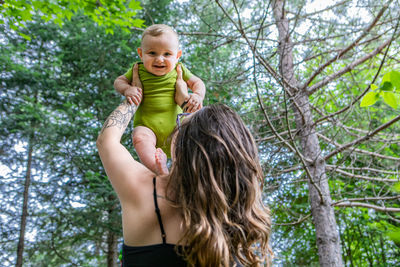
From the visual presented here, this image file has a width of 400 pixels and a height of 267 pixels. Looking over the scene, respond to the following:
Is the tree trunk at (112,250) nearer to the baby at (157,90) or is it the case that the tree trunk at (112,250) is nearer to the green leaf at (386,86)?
the baby at (157,90)

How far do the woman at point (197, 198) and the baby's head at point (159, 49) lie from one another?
20.0 inches

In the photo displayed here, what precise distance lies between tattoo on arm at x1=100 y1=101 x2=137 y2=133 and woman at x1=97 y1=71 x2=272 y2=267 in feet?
0.19

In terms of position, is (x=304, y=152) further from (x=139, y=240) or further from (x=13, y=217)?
(x=13, y=217)

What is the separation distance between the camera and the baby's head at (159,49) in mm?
1606

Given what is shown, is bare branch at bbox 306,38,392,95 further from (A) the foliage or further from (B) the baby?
(A) the foliage

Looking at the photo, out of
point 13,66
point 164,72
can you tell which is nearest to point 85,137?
point 13,66

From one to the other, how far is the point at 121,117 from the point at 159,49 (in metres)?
0.43

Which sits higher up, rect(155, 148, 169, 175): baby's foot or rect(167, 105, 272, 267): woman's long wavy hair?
rect(155, 148, 169, 175): baby's foot

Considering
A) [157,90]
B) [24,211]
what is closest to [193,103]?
[157,90]

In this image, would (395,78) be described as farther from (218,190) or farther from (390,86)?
(218,190)

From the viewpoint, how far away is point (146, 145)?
5.11 feet

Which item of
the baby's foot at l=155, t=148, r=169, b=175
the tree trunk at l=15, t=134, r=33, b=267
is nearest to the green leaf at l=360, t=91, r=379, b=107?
the baby's foot at l=155, t=148, r=169, b=175

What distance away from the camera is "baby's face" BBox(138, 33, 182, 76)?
5.27ft

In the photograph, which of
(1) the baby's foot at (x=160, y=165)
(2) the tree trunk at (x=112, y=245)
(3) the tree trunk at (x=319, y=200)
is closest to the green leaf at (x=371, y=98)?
(1) the baby's foot at (x=160, y=165)
